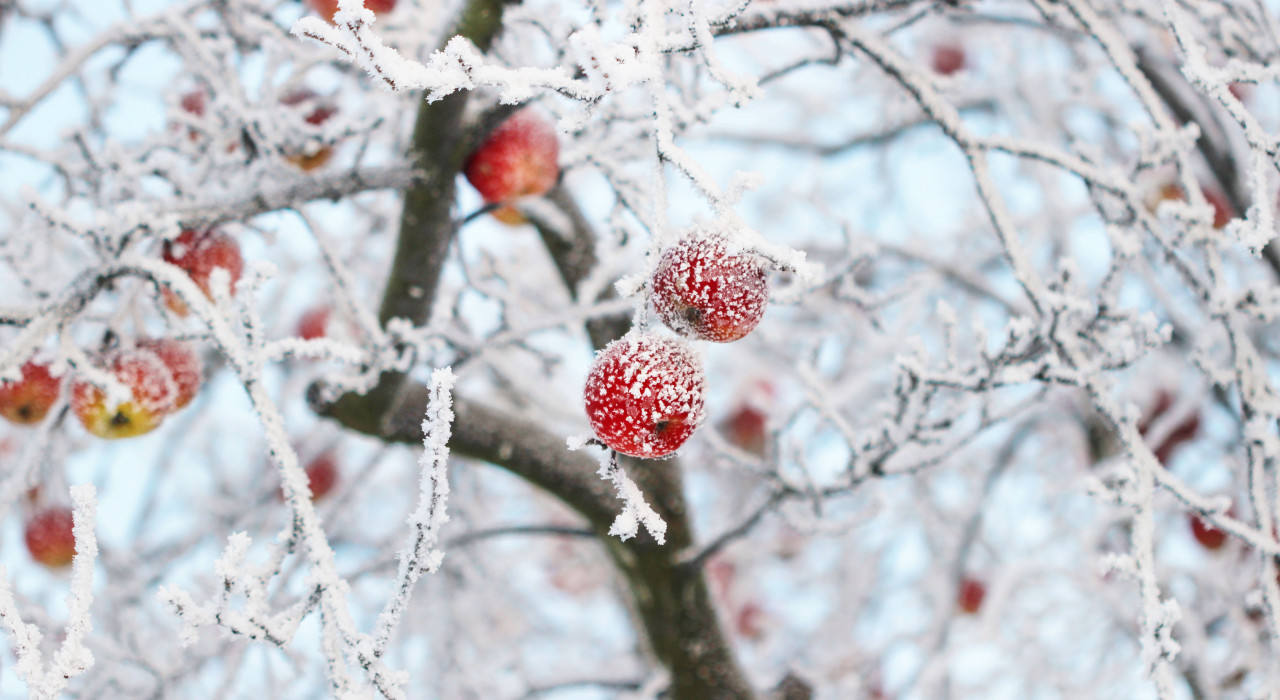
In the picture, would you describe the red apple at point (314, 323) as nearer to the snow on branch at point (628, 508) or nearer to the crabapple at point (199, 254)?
the crabapple at point (199, 254)

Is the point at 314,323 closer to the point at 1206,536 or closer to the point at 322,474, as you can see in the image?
the point at 322,474

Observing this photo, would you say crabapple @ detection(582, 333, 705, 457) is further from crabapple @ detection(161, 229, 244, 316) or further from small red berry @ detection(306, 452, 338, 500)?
small red berry @ detection(306, 452, 338, 500)

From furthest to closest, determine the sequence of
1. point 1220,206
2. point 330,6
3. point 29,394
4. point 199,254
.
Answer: point 1220,206 → point 330,6 → point 29,394 → point 199,254

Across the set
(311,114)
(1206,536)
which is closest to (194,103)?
(311,114)

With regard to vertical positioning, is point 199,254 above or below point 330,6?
below

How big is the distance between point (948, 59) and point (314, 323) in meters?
3.36

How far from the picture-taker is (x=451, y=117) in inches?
71.3

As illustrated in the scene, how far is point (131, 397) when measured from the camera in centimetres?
176

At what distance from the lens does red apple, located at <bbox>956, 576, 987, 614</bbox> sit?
4.67 metres

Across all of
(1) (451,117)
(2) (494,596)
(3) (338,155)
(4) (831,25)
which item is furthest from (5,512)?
(2) (494,596)

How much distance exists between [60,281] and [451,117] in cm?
107

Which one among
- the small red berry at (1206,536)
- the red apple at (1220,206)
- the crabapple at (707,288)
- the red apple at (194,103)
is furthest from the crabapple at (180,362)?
the small red berry at (1206,536)

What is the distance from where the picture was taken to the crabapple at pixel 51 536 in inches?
→ 99.1

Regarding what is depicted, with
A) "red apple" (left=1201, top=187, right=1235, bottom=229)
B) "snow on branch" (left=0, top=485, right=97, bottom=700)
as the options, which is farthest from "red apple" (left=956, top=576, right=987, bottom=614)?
"snow on branch" (left=0, top=485, right=97, bottom=700)
